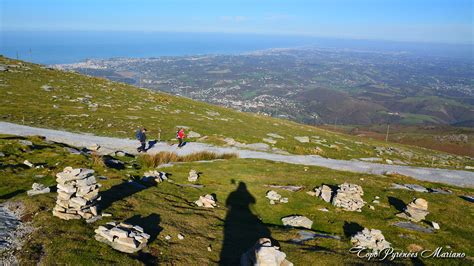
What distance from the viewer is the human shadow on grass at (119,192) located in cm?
2088

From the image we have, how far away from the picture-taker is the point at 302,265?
55.1 feet

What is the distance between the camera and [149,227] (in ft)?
60.5

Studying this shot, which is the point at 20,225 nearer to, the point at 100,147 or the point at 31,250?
the point at 31,250

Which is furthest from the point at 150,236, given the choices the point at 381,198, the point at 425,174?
the point at 425,174

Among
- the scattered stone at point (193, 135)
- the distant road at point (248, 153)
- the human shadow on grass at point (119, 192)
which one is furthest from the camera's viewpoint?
the scattered stone at point (193, 135)

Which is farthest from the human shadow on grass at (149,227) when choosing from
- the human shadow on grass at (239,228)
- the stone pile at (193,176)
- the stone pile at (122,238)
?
the stone pile at (193,176)

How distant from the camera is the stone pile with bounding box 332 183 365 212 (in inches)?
1043

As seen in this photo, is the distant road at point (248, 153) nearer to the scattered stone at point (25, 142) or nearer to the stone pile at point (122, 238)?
the scattered stone at point (25, 142)

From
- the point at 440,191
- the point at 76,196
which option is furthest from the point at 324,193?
the point at 76,196

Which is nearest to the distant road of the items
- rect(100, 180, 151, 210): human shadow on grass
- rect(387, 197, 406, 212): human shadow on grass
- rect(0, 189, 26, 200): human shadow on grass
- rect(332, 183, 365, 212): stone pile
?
rect(387, 197, 406, 212): human shadow on grass

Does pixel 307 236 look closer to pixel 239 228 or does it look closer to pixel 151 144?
pixel 239 228

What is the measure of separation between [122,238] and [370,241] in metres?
14.0

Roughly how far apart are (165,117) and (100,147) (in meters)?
25.1

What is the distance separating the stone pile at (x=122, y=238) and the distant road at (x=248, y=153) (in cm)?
2356
